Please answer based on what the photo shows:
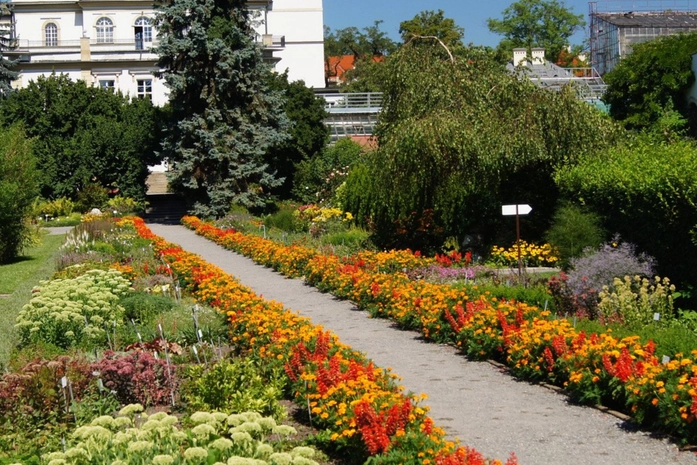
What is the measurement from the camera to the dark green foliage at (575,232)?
16328 millimetres

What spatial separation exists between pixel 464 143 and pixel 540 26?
60716mm

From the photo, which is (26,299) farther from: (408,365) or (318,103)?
(318,103)

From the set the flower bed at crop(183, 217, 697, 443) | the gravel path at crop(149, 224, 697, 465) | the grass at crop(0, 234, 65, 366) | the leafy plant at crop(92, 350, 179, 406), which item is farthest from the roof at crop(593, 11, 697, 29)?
the leafy plant at crop(92, 350, 179, 406)

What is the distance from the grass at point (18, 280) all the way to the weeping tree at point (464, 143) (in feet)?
24.3

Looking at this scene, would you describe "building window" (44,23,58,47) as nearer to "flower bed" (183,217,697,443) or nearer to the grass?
the grass

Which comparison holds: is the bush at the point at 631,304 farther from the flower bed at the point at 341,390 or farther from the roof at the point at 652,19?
the roof at the point at 652,19

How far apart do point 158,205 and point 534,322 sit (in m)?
34.9

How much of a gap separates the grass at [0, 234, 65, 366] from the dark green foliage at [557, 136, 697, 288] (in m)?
8.80

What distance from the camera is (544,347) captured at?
9.59 metres

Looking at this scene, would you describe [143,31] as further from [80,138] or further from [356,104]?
[80,138]

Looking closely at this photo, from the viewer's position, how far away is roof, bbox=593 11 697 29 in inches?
2266

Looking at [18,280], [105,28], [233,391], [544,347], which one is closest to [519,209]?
[544,347]

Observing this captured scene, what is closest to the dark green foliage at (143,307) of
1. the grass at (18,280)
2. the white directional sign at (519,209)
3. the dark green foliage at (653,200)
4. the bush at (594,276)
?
the grass at (18,280)

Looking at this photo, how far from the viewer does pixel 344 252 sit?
69.0 feet
